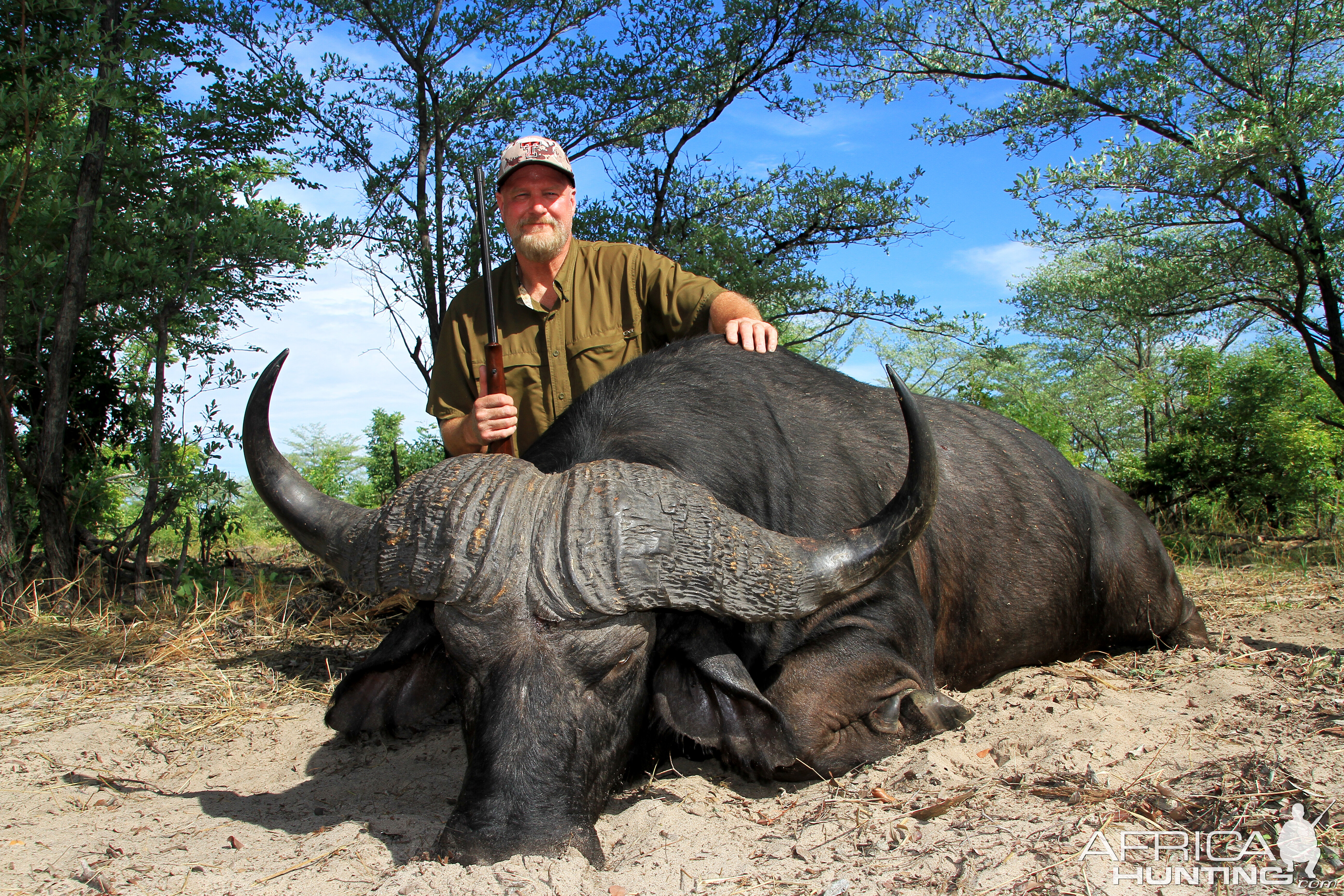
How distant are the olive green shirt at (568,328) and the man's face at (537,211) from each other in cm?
19

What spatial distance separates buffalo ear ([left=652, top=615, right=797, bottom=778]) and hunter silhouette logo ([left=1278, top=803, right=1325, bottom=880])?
1.36 metres

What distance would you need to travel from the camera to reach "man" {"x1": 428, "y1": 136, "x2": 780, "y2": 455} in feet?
16.4

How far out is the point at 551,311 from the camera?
5.12 m

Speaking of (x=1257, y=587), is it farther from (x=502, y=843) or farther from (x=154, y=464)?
(x=154, y=464)

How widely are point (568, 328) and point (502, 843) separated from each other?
336 cm

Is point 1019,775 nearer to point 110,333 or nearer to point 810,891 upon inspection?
point 810,891

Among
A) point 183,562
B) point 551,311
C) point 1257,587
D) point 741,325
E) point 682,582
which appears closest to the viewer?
point 682,582

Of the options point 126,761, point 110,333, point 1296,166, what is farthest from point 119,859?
point 1296,166

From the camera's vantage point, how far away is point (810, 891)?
7.26ft

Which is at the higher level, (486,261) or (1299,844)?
→ (486,261)

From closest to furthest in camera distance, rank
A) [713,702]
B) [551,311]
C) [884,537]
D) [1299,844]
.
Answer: [1299,844]
[884,537]
[713,702]
[551,311]

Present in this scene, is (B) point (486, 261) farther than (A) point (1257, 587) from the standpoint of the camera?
No

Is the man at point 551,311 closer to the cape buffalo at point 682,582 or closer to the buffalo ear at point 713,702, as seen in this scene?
the cape buffalo at point 682,582

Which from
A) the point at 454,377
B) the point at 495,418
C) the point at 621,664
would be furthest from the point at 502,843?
the point at 454,377
